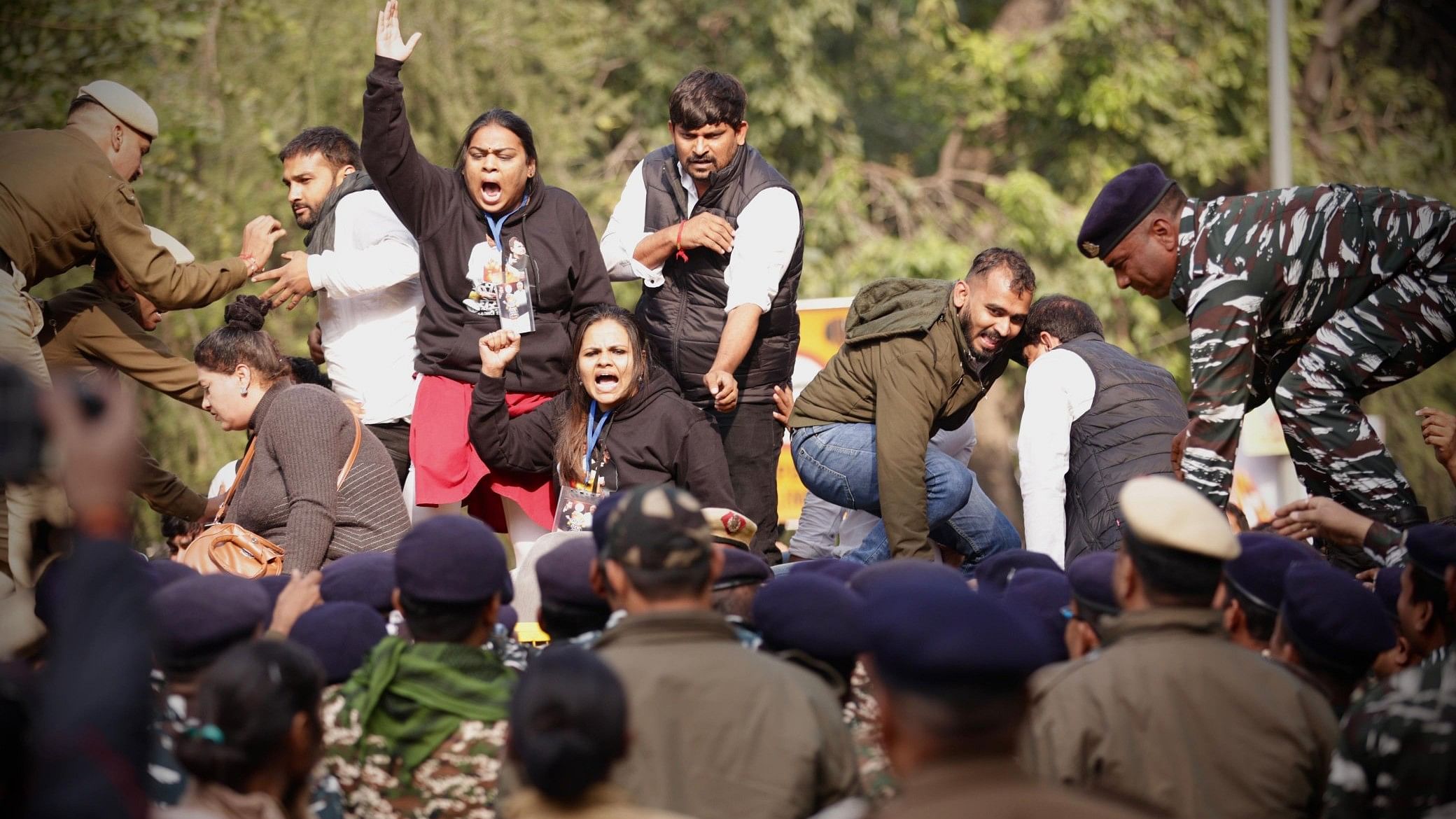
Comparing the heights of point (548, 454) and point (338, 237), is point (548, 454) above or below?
below

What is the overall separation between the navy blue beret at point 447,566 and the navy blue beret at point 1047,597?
1.35 meters

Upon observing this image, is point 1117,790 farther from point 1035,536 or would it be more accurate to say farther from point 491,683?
point 1035,536

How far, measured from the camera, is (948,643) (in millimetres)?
2477

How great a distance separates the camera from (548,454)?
607cm

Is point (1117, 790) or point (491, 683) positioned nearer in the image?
point (1117, 790)

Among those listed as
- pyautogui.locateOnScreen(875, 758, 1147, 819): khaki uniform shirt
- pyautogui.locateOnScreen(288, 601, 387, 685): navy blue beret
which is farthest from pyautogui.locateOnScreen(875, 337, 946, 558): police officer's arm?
pyautogui.locateOnScreen(875, 758, 1147, 819): khaki uniform shirt

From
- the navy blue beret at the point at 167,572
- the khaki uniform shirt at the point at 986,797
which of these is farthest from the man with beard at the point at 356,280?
the khaki uniform shirt at the point at 986,797

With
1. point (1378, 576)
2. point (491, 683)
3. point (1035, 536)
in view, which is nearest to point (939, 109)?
point (1035, 536)

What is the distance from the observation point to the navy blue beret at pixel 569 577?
4.12 m

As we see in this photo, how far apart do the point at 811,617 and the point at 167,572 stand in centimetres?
183

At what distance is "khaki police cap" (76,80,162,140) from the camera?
602 centimetres

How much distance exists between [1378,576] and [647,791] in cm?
263

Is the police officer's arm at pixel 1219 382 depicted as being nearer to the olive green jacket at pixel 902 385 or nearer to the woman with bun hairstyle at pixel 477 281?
the olive green jacket at pixel 902 385

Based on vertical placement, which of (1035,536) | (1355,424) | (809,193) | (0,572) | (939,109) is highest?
(939,109)
